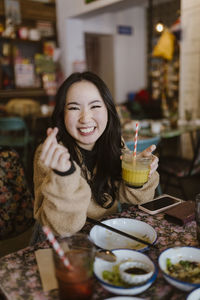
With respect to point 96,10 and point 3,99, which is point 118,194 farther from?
point 3,99

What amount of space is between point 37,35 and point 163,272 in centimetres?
663

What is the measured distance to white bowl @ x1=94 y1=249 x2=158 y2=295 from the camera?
0.80 metres

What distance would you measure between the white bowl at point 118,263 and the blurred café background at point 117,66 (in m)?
2.23

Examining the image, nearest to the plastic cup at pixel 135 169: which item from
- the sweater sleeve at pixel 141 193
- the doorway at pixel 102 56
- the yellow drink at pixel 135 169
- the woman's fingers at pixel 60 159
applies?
the yellow drink at pixel 135 169

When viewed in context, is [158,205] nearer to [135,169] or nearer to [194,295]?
[135,169]

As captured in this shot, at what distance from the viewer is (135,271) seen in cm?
90

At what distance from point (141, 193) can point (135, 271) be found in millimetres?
634

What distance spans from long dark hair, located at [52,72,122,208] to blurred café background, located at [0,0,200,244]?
153cm

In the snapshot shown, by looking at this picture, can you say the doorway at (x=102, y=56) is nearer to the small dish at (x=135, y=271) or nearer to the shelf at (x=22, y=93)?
the shelf at (x=22, y=93)

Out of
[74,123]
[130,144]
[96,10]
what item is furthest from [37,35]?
[74,123]

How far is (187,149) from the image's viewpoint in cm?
504

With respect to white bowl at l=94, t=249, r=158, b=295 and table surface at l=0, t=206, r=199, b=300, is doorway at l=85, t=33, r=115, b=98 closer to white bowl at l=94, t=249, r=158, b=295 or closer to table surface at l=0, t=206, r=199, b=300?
table surface at l=0, t=206, r=199, b=300

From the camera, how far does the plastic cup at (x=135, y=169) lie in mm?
1315

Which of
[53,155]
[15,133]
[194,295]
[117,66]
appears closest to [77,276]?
[194,295]
